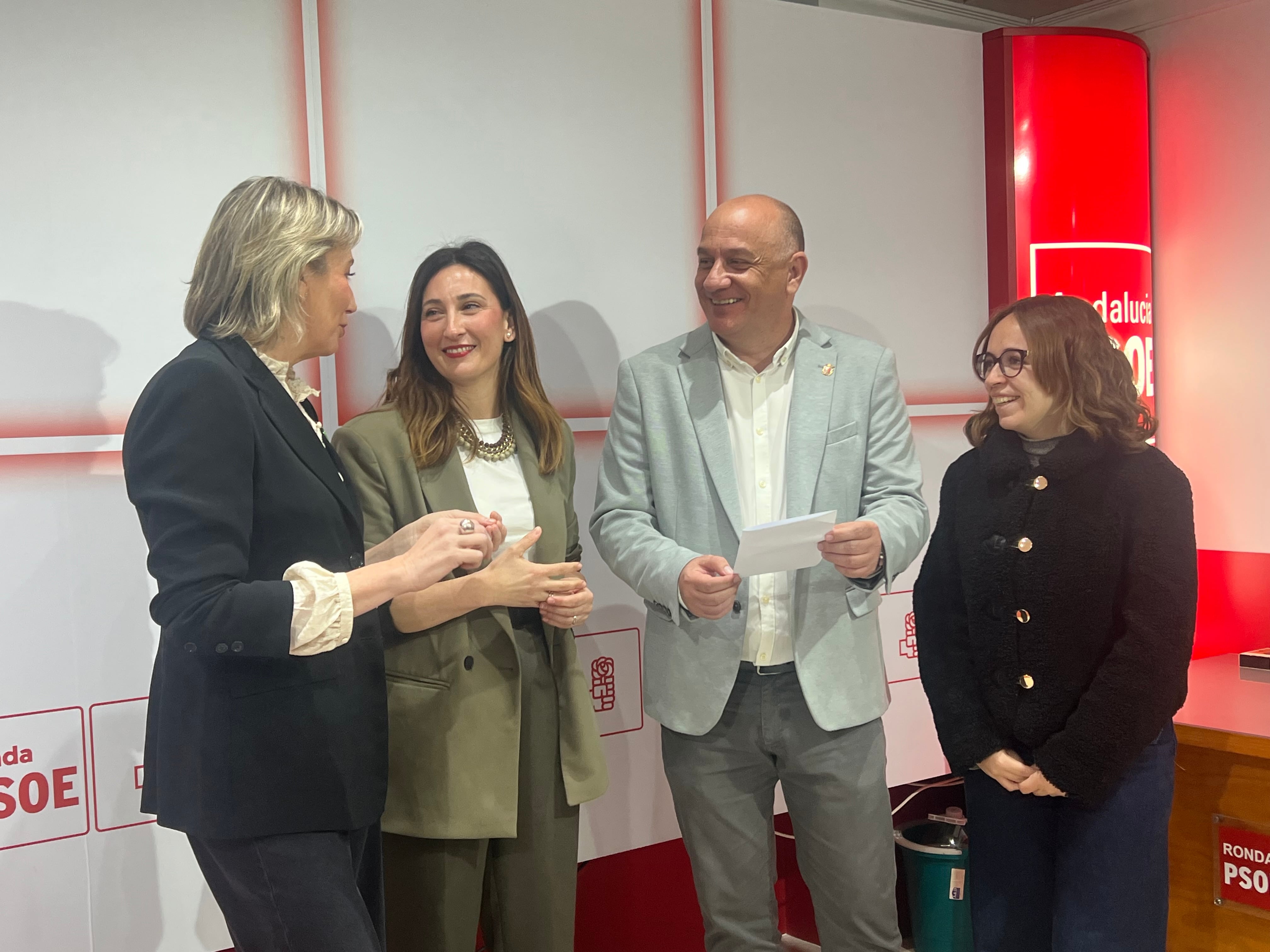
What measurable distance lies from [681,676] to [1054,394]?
3.31 ft

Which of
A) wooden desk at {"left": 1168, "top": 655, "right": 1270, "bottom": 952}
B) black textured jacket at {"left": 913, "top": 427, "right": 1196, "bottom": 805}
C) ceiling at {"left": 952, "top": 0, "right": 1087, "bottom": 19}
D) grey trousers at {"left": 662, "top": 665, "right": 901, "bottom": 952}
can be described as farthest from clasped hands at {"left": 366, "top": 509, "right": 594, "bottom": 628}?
ceiling at {"left": 952, "top": 0, "right": 1087, "bottom": 19}

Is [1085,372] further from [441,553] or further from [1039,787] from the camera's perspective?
[441,553]

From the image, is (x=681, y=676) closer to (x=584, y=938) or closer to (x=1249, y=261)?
(x=584, y=938)

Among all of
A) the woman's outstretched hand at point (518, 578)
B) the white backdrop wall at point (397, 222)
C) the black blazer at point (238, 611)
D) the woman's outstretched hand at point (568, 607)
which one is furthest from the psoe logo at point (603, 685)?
the black blazer at point (238, 611)

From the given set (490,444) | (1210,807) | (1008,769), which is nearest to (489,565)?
(490,444)

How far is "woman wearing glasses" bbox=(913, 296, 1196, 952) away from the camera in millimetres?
2137

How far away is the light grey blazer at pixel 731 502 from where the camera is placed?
243cm

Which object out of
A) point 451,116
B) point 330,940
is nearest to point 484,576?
point 330,940

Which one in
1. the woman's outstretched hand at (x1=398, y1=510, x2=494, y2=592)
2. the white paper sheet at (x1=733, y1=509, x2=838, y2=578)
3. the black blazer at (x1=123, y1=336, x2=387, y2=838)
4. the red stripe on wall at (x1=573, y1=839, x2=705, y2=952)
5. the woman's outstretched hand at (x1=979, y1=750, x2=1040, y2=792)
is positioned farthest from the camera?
the red stripe on wall at (x1=573, y1=839, x2=705, y2=952)

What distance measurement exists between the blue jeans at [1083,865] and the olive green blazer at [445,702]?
87 cm

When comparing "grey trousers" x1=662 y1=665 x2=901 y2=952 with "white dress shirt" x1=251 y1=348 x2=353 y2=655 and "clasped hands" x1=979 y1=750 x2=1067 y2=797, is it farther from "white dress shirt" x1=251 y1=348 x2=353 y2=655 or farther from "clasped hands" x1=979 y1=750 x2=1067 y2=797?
"white dress shirt" x1=251 y1=348 x2=353 y2=655

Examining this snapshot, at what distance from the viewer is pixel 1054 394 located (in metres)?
2.27

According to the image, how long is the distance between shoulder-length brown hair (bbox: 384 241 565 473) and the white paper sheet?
22.0 inches

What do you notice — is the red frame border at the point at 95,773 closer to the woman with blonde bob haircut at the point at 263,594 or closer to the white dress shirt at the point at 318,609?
the woman with blonde bob haircut at the point at 263,594
